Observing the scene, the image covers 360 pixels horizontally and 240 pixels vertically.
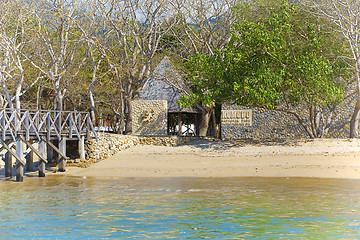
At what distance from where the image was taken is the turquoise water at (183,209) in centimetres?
1162

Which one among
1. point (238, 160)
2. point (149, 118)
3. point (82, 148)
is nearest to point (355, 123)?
point (238, 160)

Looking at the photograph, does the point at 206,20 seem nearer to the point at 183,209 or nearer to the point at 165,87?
the point at 165,87

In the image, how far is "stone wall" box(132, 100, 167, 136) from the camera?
1312 inches

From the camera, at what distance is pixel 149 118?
3344 centimetres

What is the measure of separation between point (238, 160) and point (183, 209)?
11.6m

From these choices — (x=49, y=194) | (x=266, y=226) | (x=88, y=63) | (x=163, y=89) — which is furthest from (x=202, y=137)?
(x=266, y=226)

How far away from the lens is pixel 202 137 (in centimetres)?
3525

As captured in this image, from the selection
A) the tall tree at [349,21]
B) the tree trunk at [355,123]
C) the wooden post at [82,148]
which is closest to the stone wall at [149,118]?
the wooden post at [82,148]

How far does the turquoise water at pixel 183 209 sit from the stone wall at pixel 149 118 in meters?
12.8

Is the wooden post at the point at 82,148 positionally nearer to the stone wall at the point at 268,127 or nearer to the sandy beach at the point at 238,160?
the sandy beach at the point at 238,160

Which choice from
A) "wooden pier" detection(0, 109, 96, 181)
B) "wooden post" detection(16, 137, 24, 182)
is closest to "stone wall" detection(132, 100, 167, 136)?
"wooden pier" detection(0, 109, 96, 181)

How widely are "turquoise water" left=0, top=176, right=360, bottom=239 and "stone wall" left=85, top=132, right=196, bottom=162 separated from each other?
→ 613 centimetres

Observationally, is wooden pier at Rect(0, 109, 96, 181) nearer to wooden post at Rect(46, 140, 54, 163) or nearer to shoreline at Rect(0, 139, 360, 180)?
wooden post at Rect(46, 140, 54, 163)

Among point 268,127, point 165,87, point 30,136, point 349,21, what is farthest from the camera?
point 165,87
